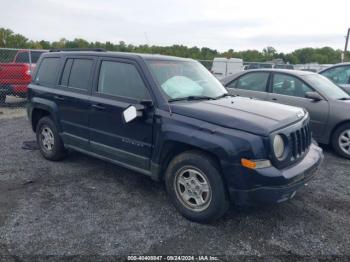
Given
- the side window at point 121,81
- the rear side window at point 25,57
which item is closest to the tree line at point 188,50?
the rear side window at point 25,57

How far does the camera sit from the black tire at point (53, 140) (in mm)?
5145

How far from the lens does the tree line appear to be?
118 feet

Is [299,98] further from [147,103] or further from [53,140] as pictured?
[53,140]

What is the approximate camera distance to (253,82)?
7035mm

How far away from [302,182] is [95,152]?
271cm

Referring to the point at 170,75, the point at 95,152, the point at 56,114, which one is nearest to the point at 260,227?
the point at 170,75

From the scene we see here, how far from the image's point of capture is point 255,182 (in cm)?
309

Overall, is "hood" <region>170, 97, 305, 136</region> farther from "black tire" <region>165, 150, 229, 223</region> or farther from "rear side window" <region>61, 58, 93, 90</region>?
"rear side window" <region>61, 58, 93, 90</region>

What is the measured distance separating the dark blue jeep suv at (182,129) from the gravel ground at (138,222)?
344 mm

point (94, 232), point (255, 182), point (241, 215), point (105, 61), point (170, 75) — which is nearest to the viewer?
point (255, 182)

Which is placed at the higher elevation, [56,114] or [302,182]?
[56,114]

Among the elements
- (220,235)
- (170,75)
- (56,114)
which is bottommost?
(220,235)

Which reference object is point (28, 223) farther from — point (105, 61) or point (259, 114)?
point (259, 114)

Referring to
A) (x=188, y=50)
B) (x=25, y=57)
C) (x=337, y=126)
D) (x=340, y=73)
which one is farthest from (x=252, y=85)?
(x=188, y=50)
